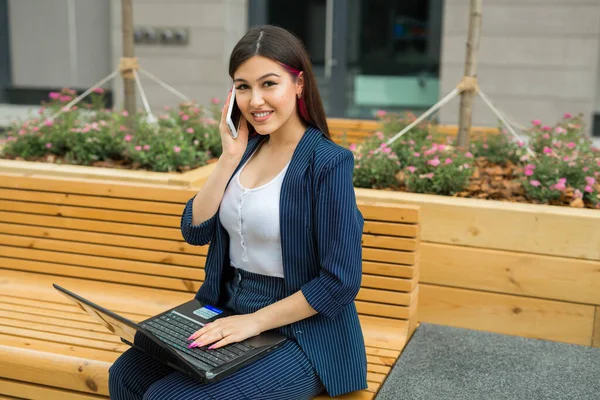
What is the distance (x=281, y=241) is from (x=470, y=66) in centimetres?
276

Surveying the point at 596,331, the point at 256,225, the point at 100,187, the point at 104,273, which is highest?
the point at 256,225

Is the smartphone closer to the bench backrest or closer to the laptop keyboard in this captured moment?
the laptop keyboard

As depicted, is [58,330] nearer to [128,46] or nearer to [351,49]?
[128,46]

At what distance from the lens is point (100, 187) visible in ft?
12.5

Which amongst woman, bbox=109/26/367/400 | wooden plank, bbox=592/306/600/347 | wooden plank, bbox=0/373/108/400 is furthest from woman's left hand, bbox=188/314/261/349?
wooden plank, bbox=592/306/600/347

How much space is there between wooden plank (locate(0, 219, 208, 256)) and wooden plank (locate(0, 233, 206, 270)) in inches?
0.8

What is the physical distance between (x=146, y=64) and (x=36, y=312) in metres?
7.11

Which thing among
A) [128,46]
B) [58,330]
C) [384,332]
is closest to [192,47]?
[128,46]

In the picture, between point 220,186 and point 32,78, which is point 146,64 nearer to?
point 32,78

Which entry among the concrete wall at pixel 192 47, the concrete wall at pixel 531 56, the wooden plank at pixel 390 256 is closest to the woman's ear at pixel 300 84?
the wooden plank at pixel 390 256

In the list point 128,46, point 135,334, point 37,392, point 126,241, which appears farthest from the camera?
point 128,46

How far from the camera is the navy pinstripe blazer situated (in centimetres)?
241

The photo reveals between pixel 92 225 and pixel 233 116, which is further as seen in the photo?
pixel 92 225

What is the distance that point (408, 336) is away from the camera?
3350 millimetres
